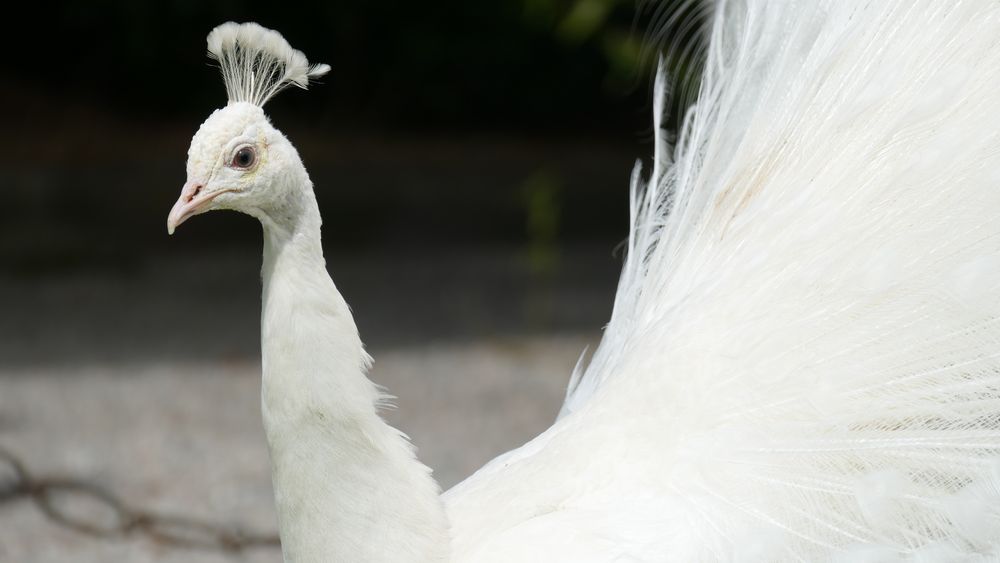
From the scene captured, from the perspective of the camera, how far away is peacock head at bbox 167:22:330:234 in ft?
6.68

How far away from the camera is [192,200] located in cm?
203

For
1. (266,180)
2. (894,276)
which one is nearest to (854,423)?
(894,276)

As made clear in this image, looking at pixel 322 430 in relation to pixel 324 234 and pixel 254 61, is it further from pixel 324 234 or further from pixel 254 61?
pixel 324 234

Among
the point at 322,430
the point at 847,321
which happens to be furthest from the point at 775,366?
the point at 322,430

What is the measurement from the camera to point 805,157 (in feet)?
8.45

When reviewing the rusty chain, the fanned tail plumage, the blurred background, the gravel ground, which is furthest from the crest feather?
the gravel ground

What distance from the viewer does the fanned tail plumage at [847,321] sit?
225 centimetres

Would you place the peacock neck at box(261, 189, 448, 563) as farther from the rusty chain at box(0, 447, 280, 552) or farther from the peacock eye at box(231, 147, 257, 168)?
the rusty chain at box(0, 447, 280, 552)

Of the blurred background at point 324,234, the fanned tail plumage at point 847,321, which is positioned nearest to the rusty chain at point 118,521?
the blurred background at point 324,234

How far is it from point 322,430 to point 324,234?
665 centimetres

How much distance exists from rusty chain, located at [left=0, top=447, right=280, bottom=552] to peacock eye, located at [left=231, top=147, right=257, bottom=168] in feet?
6.55

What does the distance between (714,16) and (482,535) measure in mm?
1605

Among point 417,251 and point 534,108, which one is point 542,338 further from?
point 534,108

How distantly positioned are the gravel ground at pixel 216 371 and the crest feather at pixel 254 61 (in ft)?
7.01
